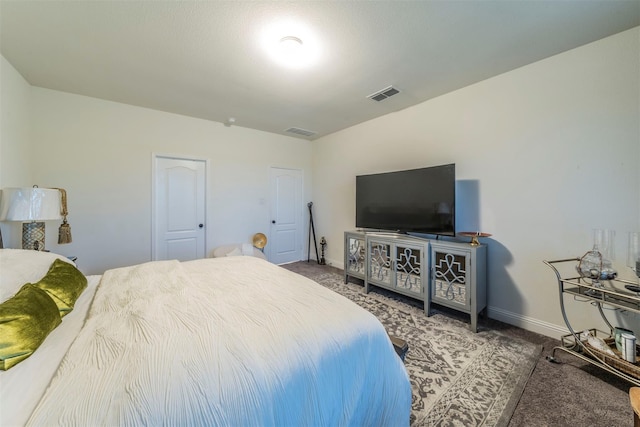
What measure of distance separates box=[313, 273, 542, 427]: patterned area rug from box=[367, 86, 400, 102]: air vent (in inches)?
101

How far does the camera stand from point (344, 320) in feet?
3.79

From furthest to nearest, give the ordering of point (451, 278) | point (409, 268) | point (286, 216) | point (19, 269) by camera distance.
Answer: point (286, 216)
point (409, 268)
point (451, 278)
point (19, 269)

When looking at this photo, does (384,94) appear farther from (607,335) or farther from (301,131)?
(607,335)

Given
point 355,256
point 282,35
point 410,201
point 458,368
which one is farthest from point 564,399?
point 282,35

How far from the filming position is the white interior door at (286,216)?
4613 millimetres

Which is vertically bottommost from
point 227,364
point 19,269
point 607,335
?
point 607,335

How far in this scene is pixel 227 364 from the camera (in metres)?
0.84

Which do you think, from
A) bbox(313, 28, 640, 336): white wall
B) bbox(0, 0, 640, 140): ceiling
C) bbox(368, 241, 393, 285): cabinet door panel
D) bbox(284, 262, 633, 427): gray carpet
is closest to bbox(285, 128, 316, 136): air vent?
bbox(0, 0, 640, 140): ceiling

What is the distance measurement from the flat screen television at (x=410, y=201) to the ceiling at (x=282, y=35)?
3.37 feet

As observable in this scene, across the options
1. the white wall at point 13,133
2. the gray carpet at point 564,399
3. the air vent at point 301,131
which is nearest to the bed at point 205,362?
the gray carpet at point 564,399

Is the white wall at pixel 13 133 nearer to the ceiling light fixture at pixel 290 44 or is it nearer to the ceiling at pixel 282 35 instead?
the ceiling at pixel 282 35

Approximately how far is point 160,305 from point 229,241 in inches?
115

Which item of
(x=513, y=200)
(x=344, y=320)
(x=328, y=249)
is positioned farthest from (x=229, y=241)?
(x=513, y=200)

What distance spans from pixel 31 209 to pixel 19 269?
1.05 m
